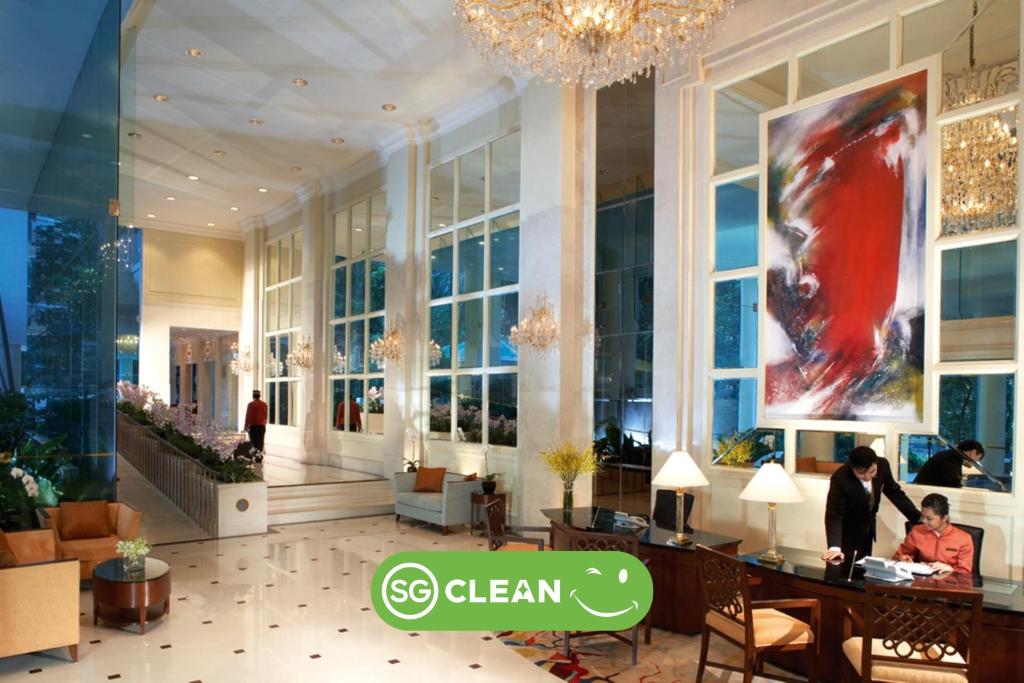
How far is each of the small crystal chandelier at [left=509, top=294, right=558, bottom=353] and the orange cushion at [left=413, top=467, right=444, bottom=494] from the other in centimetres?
250

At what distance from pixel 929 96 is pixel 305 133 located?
9846 mm

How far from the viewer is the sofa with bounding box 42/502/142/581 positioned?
6.75 m

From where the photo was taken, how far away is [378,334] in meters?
13.2

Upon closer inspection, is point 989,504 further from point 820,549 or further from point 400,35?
point 400,35

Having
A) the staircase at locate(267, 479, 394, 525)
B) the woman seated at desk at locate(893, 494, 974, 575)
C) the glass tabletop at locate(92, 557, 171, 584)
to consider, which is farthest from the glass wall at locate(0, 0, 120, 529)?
the woman seated at desk at locate(893, 494, 974, 575)

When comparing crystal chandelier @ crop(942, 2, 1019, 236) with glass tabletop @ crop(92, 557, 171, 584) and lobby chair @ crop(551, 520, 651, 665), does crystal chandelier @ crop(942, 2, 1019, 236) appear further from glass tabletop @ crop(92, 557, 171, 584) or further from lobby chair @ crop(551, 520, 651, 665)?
glass tabletop @ crop(92, 557, 171, 584)

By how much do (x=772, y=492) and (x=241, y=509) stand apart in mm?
6884

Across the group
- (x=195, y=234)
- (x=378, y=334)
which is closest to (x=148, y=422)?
(x=378, y=334)

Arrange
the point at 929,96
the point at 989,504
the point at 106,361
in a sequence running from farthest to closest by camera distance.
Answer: the point at 106,361 < the point at 929,96 < the point at 989,504

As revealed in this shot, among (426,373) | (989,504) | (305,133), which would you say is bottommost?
(989,504)

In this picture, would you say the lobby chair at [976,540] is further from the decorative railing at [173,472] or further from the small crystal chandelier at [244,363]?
the small crystal chandelier at [244,363]

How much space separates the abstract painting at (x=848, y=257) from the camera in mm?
5641

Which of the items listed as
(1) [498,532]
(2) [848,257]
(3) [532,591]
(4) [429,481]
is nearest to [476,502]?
(4) [429,481]

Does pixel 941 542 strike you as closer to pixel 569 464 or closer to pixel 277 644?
pixel 569 464
